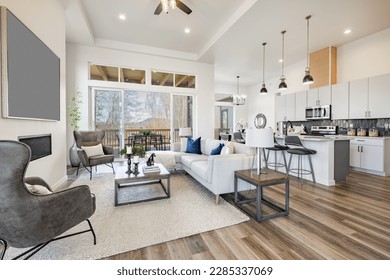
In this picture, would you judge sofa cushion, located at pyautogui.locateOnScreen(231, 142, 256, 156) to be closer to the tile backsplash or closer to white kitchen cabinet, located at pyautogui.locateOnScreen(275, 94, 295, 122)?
the tile backsplash

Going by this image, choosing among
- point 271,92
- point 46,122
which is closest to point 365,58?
point 271,92

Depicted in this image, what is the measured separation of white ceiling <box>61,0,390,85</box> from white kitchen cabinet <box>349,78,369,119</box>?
1224 mm

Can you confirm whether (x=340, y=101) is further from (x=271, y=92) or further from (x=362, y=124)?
(x=271, y=92)

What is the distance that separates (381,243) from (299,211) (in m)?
0.78

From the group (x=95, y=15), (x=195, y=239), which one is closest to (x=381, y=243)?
(x=195, y=239)

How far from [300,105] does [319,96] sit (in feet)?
2.26

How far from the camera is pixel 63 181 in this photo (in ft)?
11.6

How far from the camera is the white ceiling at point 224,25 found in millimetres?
3475

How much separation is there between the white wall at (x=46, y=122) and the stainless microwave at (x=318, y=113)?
6.49 meters

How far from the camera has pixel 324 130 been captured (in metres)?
5.35

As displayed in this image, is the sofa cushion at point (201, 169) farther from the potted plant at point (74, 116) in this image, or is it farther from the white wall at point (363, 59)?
the white wall at point (363, 59)

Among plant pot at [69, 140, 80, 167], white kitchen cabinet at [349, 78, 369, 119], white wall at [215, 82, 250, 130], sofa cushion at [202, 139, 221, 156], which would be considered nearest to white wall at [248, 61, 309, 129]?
white wall at [215, 82, 250, 130]
